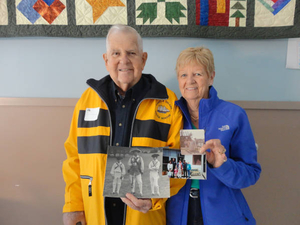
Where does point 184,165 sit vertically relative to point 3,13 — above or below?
below

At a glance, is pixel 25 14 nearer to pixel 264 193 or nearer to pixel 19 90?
pixel 19 90

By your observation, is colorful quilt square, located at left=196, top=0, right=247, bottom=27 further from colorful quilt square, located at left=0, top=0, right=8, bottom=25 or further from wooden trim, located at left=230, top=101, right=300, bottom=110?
colorful quilt square, located at left=0, top=0, right=8, bottom=25

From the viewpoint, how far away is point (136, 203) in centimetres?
105

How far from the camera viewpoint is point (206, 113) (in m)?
1.25

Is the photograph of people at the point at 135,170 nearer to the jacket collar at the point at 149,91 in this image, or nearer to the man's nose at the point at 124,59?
the jacket collar at the point at 149,91

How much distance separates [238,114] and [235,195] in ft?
1.58

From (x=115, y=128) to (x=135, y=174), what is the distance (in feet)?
0.99

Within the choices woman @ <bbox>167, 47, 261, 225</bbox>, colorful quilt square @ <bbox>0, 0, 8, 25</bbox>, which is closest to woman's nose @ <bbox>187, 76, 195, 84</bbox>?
woman @ <bbox>167, 47, 261, 225</bbox>

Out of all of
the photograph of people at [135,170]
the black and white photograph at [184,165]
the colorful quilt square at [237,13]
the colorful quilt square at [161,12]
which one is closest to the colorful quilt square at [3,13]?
the colorful quilt square at [161,12]

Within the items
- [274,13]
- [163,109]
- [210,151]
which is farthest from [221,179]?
[274,13]

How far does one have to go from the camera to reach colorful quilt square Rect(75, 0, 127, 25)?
65.5 inches

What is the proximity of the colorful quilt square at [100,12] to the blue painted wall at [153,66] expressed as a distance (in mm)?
143

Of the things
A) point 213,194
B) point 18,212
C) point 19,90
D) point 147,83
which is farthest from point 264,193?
point 19,90

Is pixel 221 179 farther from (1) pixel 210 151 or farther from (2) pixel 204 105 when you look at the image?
(2) pixel 204 105
